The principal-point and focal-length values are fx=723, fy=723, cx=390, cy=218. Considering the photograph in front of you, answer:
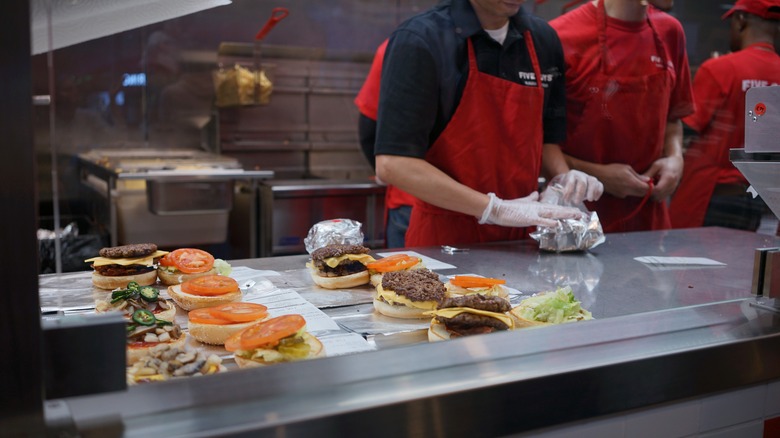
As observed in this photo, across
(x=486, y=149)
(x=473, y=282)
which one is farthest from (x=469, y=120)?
(x=473, y=282)

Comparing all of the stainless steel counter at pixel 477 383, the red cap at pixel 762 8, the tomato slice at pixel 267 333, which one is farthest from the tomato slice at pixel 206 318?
the red cap at pixel 762 8

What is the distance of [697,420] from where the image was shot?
1.21 m

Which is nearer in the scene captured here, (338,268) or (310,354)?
(310,354)

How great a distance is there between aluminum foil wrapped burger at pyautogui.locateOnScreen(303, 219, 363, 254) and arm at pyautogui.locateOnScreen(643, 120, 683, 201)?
1392mm

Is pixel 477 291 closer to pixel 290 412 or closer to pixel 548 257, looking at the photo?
pixel 548 257

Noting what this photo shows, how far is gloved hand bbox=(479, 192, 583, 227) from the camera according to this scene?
2.12 meters

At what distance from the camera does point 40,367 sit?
31.6 inches

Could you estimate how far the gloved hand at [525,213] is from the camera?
2123 millimetres

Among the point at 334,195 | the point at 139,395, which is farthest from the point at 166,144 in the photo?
the point at 139,395

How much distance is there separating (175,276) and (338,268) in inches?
15.4

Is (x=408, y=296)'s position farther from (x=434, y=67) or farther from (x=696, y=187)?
(x=696, y=187)

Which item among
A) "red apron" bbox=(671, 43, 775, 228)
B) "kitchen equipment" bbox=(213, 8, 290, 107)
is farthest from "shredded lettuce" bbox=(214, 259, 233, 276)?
"kitchen equipment" bbox=(213, 8, 290, 107)

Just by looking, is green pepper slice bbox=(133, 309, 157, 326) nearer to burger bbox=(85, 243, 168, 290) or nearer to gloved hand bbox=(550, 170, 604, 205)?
burger bbox=(85, 243, 168, 290)

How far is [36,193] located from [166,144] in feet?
14.6
